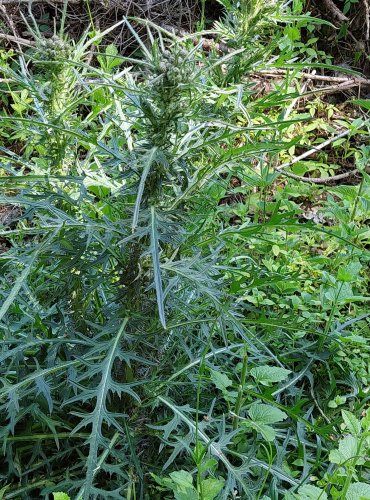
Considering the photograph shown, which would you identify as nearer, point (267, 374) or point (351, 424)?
point (351, 424)

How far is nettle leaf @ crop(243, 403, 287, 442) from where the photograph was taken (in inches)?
54.4

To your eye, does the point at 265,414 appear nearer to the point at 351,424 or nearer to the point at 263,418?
the point at 263,418

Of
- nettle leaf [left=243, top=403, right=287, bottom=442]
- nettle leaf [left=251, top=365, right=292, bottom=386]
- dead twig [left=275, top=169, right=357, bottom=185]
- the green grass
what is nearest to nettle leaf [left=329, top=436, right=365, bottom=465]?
the green grass

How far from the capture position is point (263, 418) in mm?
1414

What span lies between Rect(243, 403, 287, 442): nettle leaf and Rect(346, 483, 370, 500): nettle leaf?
184 millimetres

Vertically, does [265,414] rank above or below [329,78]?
above

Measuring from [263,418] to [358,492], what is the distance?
25cm

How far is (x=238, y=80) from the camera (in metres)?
1.56

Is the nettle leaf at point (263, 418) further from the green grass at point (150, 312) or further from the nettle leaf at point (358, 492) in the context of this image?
the nettle leaf at point (358, 492)

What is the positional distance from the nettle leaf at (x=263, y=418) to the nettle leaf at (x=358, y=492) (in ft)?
0.61

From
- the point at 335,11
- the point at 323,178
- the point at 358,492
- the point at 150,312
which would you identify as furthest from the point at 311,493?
the point at 335,11

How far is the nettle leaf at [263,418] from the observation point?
1381 mm

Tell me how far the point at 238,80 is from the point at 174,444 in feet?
2.80

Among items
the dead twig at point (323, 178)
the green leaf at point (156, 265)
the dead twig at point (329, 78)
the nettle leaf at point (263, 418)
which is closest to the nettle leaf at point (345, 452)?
the nettle leaf at point (263, 418)
